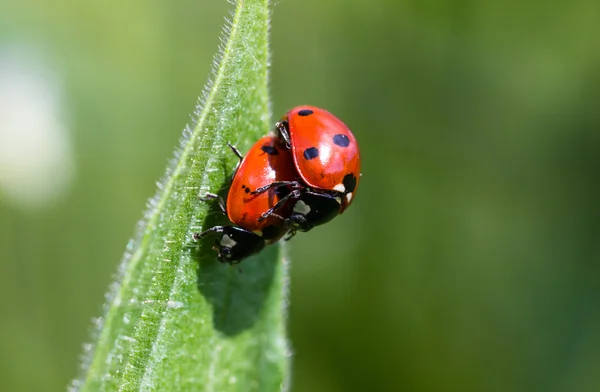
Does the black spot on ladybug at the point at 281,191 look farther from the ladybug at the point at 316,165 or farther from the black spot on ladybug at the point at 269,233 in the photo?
the black spot on ladybug at the point at 269,233

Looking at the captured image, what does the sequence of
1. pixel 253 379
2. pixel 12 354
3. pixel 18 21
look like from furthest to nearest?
pixel 18 21, pixel 12 354, pixel 253 379

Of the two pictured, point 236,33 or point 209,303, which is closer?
point 236,33

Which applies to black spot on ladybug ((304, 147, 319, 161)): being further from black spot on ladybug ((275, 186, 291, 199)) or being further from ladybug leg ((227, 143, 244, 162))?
ladybug leg ((227, 143, 244, 162))

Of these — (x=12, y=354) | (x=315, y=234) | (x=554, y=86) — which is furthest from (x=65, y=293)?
(x=554, y=86)

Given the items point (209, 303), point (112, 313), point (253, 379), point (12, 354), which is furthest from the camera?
point (12, 354)

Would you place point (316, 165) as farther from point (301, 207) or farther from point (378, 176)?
point (378, 176)

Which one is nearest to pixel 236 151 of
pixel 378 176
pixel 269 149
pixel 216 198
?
pixel 216 198

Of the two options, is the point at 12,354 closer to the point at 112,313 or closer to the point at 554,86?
the point at 112,313

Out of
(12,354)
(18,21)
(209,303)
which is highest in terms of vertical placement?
(18,21)

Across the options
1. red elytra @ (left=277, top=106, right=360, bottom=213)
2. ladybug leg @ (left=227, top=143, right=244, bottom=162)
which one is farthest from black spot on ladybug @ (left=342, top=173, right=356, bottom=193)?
ladybug leg @ (left=227, top=143, right=244, bottom=162)
